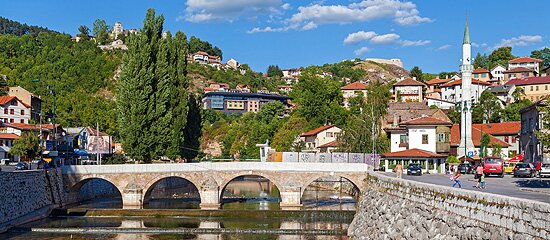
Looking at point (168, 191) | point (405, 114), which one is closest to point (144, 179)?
point (168, 191)

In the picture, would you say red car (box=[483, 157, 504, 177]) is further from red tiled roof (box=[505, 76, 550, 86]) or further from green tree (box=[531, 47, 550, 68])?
green tree (box=[531, 47, 550, 68])

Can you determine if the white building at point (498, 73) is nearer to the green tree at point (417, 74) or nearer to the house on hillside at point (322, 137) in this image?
the green tree at point (417, 74)

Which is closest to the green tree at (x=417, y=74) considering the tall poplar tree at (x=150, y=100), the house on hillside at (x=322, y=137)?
the house on hillside at (x=322, y=137)

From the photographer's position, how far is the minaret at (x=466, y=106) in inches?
2714

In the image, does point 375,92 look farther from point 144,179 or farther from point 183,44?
point 144,179

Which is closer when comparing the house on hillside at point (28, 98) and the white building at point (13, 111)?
the white building at point (13, 111)

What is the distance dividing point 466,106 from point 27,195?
5027cm

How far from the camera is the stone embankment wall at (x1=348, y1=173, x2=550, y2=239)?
42.2ft

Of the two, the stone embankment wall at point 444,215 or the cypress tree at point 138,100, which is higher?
the cypress tree at point 138,100

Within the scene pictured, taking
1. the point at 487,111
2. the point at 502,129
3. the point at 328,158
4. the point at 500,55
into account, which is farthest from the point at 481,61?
the point at 328,158

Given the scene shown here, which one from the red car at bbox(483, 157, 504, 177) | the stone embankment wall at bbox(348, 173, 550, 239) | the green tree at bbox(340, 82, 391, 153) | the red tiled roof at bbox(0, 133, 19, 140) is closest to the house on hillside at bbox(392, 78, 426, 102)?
the green tree at bbox(340, 82, 391, 153)

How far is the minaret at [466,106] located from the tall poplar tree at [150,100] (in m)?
31.5

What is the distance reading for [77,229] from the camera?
3744cm

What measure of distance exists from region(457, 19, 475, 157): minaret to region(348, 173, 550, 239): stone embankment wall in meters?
37.8
